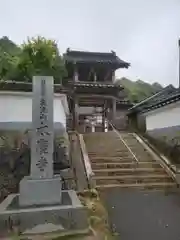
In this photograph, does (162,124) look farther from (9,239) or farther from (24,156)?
(9,239)

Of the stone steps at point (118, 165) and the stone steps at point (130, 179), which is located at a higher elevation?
the stone steps at point (118, 165)

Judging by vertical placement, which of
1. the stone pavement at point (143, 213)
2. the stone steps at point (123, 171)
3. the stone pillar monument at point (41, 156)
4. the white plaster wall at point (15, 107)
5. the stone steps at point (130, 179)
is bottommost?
the stone pavement at point (143, 213)

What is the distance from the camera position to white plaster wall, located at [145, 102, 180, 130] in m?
11.4

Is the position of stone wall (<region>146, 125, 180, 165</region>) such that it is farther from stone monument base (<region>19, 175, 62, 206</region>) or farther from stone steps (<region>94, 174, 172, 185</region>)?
stone monument base (<region>19, 175, 62, 206</region>)

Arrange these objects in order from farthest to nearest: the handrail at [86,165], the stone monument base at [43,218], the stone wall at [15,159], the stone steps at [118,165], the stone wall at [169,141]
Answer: the stone wall at [169,141] → the stone steps at [118,165] → the handrail at [86,165] → the stone wall at [15,159] → the stone monument base at [43,218]

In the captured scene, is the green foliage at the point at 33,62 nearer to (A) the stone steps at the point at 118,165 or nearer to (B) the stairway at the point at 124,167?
(B) the stairway at the point at 124,167

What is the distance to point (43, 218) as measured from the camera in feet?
15.2

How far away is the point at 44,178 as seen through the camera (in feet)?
17.6

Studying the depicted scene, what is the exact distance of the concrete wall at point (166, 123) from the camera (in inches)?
446

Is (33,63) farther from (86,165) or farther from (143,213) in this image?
(143,213)

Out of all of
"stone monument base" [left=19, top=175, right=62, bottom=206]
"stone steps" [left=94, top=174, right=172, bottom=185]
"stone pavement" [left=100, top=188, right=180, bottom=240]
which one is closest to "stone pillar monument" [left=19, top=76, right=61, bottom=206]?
"stone monument base" [left=19, top=175, right=62, bottom=206]

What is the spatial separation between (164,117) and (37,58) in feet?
29.6

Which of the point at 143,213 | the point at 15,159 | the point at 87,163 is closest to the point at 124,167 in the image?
the point at 87,163

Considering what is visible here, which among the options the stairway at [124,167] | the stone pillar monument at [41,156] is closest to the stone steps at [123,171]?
the stairway at [124,167]
